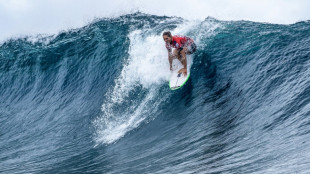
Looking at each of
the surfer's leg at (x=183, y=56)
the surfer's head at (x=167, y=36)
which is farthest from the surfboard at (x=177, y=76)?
the surfer's head at (x=167, y=36)

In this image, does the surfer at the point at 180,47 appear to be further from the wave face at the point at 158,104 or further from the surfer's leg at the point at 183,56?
the wave face at the point at 158,104

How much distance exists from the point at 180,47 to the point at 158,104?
188 cm

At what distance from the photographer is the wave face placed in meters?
7.64

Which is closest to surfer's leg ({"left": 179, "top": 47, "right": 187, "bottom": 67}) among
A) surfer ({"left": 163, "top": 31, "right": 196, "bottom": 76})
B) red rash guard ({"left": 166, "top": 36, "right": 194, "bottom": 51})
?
surfer ({"left": 163, "top": 31, "right": 196, "bottom": 76})

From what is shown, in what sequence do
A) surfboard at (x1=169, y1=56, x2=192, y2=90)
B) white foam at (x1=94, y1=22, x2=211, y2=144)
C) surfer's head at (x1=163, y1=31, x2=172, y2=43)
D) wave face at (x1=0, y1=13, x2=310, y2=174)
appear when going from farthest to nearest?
1. surfboard at (x1=169, y1=56, x2=192, y2=90)
2. white foam at (x1=94, y1=22, x2=211, y2=144)
3. surfer's head at (x1=163, y1=31, x2=172, y2=43)
4. wave face at (x1=0, y1=13, x2=310, y2=174)

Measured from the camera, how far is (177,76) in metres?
11.7

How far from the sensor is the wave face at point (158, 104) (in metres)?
7.64

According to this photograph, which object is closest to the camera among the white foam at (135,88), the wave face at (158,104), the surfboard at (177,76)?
the wave face at (158,104)

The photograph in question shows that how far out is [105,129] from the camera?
37.3 feet

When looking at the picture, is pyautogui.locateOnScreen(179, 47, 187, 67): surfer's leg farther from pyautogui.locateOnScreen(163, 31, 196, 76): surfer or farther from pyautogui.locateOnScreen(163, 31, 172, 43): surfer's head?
pyautogui.locateOnScreen(163, 31, 172, 43): surfer's head

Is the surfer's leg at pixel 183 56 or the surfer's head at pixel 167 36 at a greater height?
the surfer's head at pixel 167 36

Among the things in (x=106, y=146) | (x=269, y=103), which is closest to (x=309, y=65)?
(x=269, y=103)

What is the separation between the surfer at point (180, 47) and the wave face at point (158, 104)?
1.41 ft

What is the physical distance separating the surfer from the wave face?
43 cm
